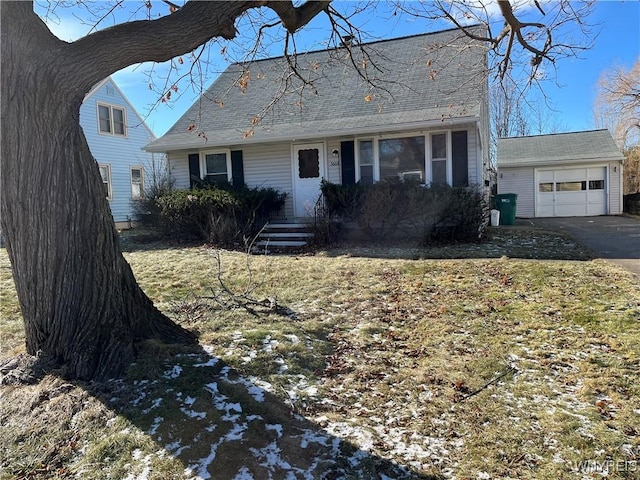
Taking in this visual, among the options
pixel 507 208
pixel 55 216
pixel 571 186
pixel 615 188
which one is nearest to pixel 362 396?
pixel 55 216

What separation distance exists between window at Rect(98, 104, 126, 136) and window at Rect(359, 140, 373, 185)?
13786 millimetres

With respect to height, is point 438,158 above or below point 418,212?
above

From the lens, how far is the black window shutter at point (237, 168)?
12.9m

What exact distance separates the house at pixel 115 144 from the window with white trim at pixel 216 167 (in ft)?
24.4

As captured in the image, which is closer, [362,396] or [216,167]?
[362,396]

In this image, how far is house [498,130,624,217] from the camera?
1925 centimetres

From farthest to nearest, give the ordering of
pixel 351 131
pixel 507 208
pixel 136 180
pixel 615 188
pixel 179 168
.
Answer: pixel 136 180
pixel 615 188
pixel 507 208
pixel 179 168
pixel 351 131

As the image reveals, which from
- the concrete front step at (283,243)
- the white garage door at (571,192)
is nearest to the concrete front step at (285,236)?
the concrete front step at (283,243)

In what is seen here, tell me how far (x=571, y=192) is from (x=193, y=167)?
53.0 ft

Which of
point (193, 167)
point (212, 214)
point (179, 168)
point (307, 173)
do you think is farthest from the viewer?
point (179, 168)

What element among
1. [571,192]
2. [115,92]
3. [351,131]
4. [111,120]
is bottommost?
[571,192]

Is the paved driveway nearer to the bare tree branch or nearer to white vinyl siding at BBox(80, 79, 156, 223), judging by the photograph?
the bare tree branch

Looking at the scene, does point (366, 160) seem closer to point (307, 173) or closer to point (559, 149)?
point (307, 173)

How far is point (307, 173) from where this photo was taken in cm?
1234
